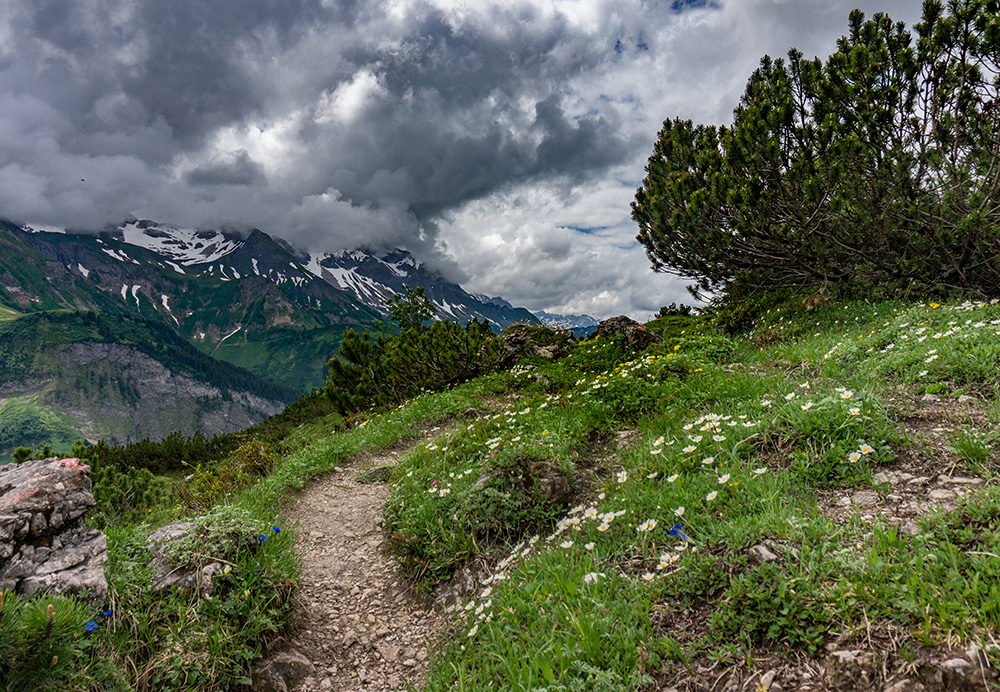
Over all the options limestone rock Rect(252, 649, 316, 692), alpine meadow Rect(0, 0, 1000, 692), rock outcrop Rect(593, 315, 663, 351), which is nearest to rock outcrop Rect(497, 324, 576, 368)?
rock outcrop Rect(593, 315, 663, 351)

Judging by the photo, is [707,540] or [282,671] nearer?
[707,540]

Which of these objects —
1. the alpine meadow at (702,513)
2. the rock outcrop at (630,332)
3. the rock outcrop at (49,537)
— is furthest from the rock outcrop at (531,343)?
the rock outcrop at (49,537)

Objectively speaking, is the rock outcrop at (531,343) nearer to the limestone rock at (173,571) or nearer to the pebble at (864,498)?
the pebble at (864,498)

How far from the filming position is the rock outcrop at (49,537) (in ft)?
11.5

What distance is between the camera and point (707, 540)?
3283mm

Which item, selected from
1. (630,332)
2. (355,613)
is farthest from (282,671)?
(630,332)

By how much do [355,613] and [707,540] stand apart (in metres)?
3.71

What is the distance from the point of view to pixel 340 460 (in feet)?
32.0

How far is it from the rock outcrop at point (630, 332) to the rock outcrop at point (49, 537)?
12.1 meters

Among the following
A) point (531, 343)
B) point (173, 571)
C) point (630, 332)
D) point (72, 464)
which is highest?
point (531, 343)

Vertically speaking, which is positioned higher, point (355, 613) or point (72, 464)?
point (72, 464)

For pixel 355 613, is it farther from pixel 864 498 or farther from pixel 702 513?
pixel 864 498

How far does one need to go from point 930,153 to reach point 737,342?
208 inches

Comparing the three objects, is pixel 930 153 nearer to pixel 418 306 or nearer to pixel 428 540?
pixel 428 540
